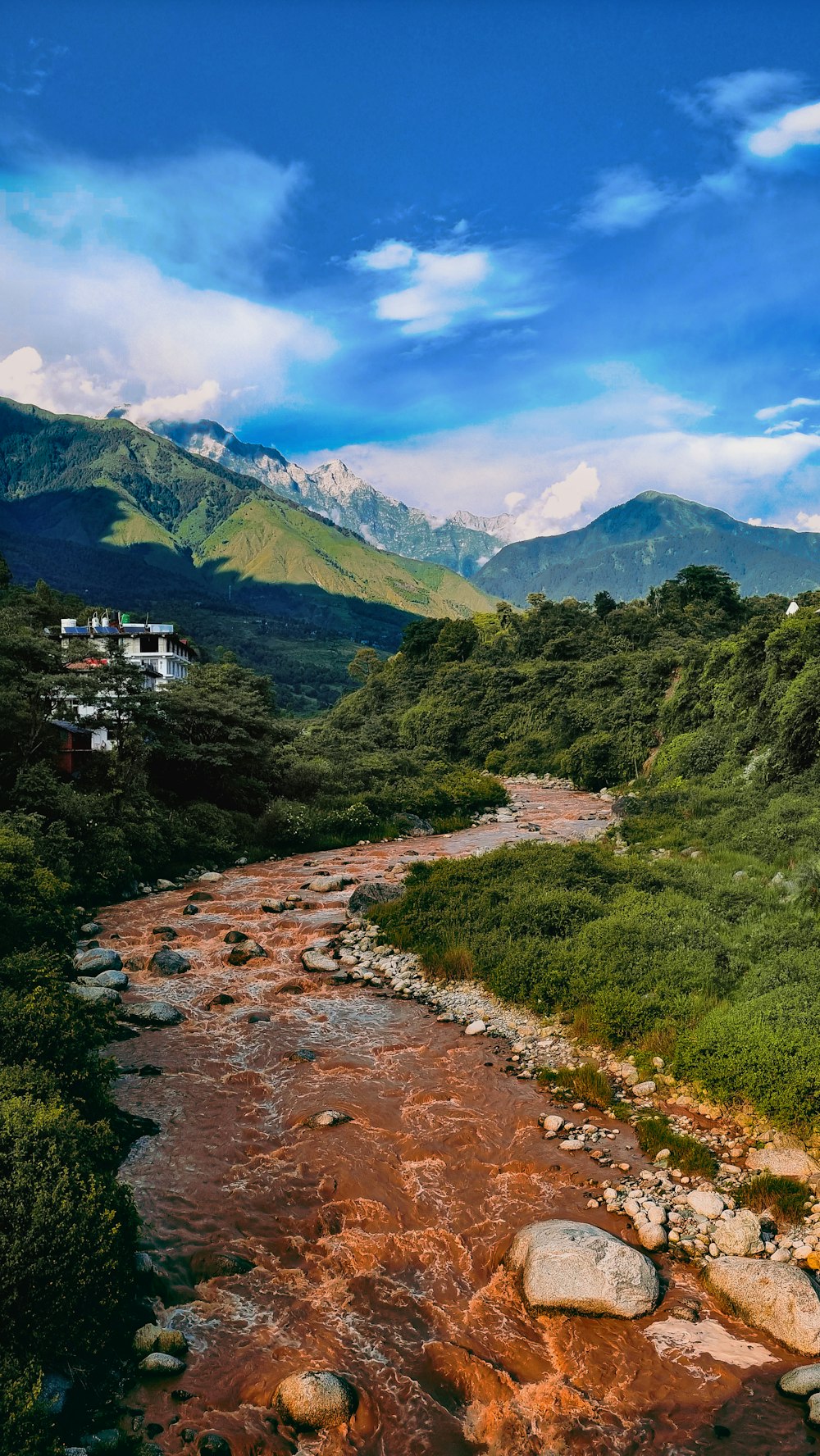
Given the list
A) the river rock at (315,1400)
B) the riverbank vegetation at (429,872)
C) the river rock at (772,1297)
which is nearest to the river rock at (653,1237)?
the river rock at (772,1297)

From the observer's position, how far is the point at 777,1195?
9.28 meters

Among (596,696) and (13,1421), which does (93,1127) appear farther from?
(596,696)

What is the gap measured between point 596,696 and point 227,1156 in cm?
4967

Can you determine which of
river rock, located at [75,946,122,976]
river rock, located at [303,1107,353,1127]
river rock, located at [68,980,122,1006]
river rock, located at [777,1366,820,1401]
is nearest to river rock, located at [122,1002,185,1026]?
river rock, located at [68,980,122,1006]

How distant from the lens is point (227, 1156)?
10664 mm

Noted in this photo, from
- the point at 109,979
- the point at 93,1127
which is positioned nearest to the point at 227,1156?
the point at 93,1127

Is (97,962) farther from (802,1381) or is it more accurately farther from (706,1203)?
(802,1381)

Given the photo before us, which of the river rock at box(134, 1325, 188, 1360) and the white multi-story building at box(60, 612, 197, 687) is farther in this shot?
the white multi-story building at box(60, 612, 197, 687)

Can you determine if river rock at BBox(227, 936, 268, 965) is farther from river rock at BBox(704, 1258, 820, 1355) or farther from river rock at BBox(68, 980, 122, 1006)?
river rock at BBox(704, 1258, 820, 1355)

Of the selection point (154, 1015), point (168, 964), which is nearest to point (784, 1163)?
point (154, 1015)

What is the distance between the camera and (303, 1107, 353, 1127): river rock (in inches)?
452

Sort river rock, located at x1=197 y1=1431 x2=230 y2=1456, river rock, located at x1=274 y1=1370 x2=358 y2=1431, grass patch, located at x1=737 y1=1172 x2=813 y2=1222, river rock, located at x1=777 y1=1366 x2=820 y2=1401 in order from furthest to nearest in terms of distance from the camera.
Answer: grass patch, located at x1=737 y1=1172 x2=813 y2=1222
river rock, located at x1=777 y1=1366 x2=820 y2=1401
river rock, located at x1=274 y1=1370 x2=358 y2=1431
river rock, located at x1=197 y1=1431 x2=230 y2=1456

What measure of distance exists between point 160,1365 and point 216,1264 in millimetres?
1561

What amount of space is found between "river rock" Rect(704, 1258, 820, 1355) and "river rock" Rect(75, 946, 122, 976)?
13.7m
